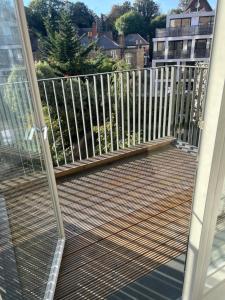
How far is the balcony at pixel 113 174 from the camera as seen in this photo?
60.9 inches

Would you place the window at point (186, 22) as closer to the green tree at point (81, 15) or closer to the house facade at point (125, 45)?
the house facade at point (125, 45)


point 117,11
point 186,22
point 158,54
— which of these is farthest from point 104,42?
point 186,22

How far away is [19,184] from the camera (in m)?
1.34

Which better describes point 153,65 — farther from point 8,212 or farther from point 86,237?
point 8,212

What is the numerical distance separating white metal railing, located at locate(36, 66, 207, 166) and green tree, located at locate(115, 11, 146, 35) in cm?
50

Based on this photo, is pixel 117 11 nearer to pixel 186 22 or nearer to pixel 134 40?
pixel 134 40

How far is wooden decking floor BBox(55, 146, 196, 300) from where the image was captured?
178cm

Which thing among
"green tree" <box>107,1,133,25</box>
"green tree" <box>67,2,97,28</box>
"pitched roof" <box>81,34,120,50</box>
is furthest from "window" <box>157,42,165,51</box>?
"green tree" <box>67,2,97,28</box>

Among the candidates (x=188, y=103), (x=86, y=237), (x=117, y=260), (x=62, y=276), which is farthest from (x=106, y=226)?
(x=188, y=103)

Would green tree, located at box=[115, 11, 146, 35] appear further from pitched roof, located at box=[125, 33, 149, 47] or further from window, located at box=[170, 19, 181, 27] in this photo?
window, located at box=[170, 19, 181, 27]

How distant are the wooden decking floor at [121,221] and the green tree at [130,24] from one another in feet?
5.43

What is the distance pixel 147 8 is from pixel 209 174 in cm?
278

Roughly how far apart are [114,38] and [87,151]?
1645 millimetres

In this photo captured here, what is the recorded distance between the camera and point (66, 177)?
302 centimetres
